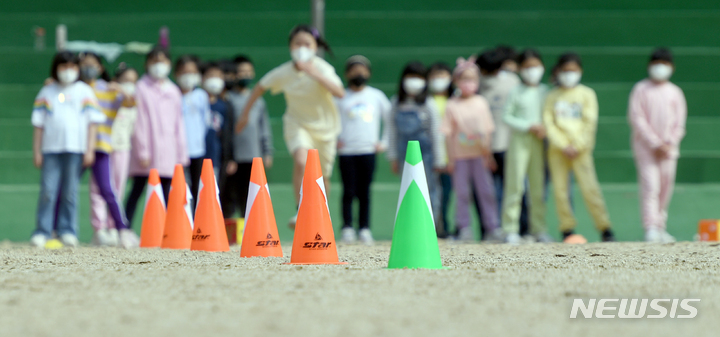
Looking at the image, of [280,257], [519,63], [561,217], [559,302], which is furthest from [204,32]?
[559,302]

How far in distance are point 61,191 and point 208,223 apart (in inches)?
72.4

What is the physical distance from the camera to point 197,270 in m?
4.03

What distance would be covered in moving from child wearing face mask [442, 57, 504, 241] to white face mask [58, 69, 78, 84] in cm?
Result: 273

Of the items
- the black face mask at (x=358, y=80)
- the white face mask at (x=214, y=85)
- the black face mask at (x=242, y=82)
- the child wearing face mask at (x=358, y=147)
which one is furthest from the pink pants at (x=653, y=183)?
the white face mask at (x=214, y=85)

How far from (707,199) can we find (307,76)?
155 inches

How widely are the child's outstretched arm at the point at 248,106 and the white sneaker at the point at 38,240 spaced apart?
1.55m

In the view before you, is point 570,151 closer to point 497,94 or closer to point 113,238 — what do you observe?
point 497,94

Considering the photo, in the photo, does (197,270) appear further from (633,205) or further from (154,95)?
(633,205)

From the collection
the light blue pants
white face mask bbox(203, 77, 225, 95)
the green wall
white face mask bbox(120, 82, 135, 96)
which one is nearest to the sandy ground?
the light blue pants

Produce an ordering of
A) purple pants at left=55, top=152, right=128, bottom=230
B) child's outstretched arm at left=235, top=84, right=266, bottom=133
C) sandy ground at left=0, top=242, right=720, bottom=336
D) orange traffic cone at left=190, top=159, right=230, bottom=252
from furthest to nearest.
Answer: child's outstretched arm at left=235, top=84, right=266, bottom=133 → purple pants at left=55, top=152, right=128, bottom=230 → orange traffic cone at left=190, top=159, right=230, bottom=252 → sandy ground at left=0, top=242, right=720, bottom=336

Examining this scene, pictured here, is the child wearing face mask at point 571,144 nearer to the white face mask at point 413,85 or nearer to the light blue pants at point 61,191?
the white face mask at point 413,85

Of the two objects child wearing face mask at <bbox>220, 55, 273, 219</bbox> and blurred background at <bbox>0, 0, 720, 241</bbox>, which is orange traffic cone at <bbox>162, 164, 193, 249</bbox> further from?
blurred background at <bbox>0, 0, 720, 241</bbox>

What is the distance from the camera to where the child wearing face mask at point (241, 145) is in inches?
289

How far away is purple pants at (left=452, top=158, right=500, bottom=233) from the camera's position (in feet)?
23.5
